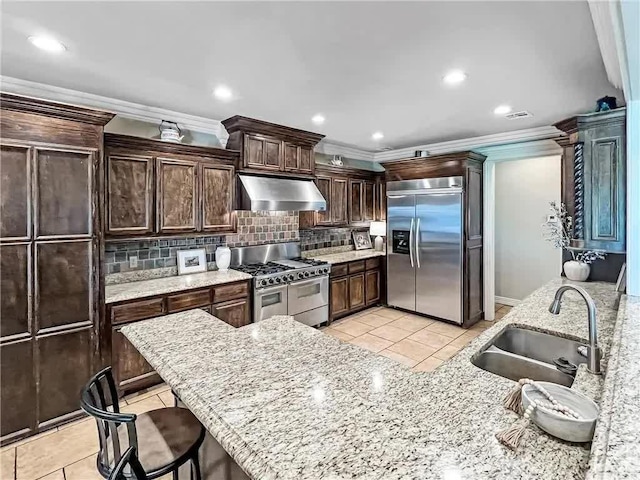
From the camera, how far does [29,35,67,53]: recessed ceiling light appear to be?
2.13 meters

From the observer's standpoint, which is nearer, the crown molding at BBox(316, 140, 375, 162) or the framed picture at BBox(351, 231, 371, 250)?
the crown molding at BBox(316, 140, 375, 162)

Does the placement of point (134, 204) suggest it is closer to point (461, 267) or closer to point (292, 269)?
point (292, 269)

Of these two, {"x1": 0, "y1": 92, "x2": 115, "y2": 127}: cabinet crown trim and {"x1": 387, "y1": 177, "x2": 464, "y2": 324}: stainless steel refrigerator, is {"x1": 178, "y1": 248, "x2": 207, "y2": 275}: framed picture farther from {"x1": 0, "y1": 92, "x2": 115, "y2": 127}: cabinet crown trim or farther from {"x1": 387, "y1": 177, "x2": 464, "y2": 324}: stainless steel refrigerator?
{"x1": 387, "y1": 177, "x2": 464, "y2": 324}: stainless steel refrigerator

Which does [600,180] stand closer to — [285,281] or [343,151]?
[285,281]

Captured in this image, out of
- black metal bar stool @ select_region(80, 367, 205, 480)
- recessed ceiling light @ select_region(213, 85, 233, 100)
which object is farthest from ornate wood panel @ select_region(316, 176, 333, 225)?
black metal bar stool @ select_region(80, 367, 205, 480)

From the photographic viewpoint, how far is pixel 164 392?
126 inches

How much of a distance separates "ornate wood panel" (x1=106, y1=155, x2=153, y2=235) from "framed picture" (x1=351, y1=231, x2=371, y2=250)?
142 inches

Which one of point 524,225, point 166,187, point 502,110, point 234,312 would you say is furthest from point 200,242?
point 524,225

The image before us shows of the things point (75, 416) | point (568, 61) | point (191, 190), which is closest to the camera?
point (568, 61)

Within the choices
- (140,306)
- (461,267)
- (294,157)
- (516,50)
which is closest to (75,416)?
(140,306)

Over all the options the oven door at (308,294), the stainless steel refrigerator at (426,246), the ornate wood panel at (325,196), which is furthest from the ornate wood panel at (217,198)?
the stainless steel refrigerator at (426,246)

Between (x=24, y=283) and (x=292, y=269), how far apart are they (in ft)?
8.50

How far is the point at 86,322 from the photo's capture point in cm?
271

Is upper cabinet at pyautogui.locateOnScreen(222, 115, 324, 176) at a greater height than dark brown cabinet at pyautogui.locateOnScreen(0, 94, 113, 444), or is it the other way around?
upper cabinet at pyautogui.locateOnScreen(222, 115, 324, 176)
